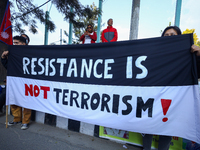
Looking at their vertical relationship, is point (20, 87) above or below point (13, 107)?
above

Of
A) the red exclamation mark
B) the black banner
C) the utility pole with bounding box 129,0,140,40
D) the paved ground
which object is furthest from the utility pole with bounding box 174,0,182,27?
the paved ground

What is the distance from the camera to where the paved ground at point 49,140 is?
2053mm

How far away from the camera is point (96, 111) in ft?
6.51

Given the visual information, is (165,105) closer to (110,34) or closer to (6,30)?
(110,34)

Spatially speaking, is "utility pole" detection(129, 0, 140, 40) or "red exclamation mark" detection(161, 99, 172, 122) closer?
"red exclamation mark" detection(161, 99, 172, 122)

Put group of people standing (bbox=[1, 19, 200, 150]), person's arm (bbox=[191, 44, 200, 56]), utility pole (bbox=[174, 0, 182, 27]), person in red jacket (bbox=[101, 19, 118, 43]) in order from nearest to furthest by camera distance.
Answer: person's arm (bbox=[191, 44, 200, 56])
group of people standing (bbox=[1, 19, 200, 150])
person in red jacket (bbox=[101, 19, 118, 43])
utility pole (bbox=[174, 0, 182, 27])

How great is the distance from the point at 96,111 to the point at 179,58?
146cm

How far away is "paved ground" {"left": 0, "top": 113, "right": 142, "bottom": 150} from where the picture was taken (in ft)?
6.73

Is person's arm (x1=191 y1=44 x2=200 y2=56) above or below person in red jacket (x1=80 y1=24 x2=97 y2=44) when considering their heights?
below

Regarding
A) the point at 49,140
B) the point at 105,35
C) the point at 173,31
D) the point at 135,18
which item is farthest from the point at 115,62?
the point at 135,18

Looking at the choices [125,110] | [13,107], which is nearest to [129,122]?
[125,110]

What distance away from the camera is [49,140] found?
7.38ft

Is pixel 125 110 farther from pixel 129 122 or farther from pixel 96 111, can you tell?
pixel 96 111

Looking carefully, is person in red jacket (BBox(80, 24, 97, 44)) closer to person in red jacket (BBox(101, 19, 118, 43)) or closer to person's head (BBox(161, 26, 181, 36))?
person in red jacket (BBox(101, 19, 118, 43))
